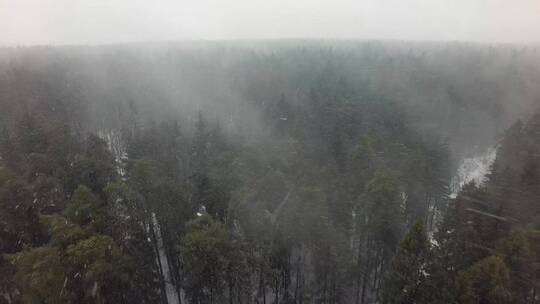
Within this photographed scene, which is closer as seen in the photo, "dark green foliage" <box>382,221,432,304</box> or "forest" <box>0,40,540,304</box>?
"dark green foliage" <box>382,221,432,304</box>

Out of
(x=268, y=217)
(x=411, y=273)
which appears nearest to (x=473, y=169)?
(x=268, y=217)

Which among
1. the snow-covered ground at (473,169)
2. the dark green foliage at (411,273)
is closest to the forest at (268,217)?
the dark green foliage at (411,273)

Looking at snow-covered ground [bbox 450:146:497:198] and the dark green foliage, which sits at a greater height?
the dark green foliage

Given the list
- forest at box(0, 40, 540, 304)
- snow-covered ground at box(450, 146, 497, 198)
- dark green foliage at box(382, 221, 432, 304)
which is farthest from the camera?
snow-covered ground at box(450, 146, 497, 198)

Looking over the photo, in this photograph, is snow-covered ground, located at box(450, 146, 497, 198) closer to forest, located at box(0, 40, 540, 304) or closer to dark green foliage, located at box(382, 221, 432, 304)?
forest, located at box(0, 40, 540, 304)

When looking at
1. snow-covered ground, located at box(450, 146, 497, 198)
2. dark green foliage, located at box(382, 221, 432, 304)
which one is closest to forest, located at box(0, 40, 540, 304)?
dark green foliage, located at box(382, 221, 432, 304)

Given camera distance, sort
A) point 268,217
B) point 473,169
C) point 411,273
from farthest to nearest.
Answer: point 473,169, point 268,217, point 411,273

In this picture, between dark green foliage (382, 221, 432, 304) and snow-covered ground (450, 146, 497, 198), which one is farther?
snow-covered ground (450, 146, 497, 198)

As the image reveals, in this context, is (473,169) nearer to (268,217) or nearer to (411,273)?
(268,217)

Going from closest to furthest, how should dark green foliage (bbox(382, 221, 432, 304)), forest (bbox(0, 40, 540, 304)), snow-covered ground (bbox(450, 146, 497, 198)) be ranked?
dark green foliage (bbox(382, 221, 432, 304)) < forest (bbox(0, 40, 540, 304)) < snow-covered ground (bbox(450, 146, 497, 198))

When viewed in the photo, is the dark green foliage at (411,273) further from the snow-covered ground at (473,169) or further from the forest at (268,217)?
the snow-covered ground at (473,169)

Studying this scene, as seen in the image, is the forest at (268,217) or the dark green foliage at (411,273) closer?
the dark green foliage at (411,273)
